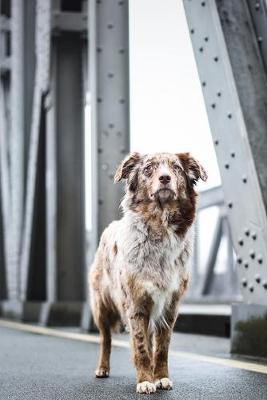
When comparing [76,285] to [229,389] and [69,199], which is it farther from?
[229,389]

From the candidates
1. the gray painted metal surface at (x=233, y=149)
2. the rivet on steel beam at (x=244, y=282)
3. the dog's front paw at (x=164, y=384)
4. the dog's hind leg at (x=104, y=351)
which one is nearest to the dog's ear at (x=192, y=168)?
the gray painted metal surface at (x=233, y=149)

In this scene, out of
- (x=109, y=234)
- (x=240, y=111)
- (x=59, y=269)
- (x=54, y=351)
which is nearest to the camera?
(x=109, y=234)

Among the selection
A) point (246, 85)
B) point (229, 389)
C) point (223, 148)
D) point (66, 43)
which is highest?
point (66, 43)

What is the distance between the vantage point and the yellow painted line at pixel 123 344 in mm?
4895

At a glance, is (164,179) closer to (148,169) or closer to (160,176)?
(160,176)

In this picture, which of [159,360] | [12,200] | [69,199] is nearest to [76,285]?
[69,199]

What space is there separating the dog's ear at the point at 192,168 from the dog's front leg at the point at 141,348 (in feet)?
2.53

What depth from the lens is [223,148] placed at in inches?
→ 209

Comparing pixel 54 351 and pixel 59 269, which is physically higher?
pixel 59 269

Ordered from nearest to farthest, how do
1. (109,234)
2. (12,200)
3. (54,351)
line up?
(109,234) < (54,351) < (12,200)

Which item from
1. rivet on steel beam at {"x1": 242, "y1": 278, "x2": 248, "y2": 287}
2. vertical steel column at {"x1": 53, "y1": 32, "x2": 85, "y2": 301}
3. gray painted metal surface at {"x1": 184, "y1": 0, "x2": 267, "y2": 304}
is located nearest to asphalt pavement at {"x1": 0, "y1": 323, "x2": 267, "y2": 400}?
rivet on steel beam at {"x1": 242, "y1": 278, "x2": 248, "y2": 287}

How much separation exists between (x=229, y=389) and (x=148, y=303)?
60 cm

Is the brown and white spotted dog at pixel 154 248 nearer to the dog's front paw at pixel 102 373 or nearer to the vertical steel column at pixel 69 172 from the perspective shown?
the dog's front paw at pixel 102 373

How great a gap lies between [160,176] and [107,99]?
4156 millimetres
